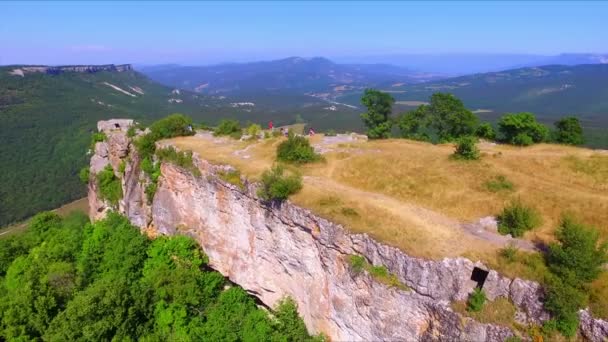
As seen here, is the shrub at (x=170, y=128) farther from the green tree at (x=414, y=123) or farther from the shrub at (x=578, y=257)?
the shrub at (x=578, y=257)

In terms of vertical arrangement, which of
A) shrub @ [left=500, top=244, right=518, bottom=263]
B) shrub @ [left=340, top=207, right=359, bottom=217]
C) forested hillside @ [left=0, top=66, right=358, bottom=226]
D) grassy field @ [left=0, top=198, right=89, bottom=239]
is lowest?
grassy field @ [left=0, top=198, right=89, bottom=239]

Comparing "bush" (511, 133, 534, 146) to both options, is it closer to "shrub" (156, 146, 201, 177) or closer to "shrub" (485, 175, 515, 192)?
"shrub" (485, 175, 515, 192)

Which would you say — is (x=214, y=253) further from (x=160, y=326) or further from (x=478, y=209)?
(x=478, y=209)

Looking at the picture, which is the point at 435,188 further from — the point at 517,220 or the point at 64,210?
the point at 64,210

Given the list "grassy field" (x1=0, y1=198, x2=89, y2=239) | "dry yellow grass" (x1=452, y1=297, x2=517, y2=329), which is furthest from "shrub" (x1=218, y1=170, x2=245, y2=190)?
"grassy field" (x1=0, y1=198, x2=89, y2=239)

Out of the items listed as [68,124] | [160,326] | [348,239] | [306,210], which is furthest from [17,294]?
[68,124]

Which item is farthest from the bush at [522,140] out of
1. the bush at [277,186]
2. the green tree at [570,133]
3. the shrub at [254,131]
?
the shrub at [254,131]
